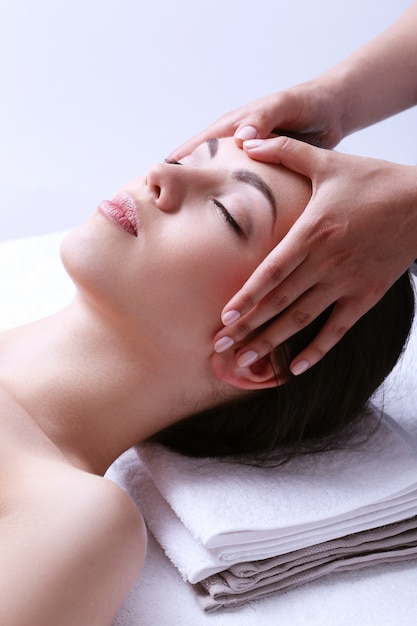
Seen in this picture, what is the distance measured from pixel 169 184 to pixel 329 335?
14.9 inches

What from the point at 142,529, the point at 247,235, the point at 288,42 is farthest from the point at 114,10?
the point at 142,529

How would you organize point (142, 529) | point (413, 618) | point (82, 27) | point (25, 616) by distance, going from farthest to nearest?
point (82, 27) < point (413, 618) < point (142, 529) < point (25, 616)

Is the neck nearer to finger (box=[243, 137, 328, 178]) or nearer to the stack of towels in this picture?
the stack of towels

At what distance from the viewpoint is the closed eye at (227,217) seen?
171 cm

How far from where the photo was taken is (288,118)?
78.2 inches

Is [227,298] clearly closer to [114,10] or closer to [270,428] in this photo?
[270,428]

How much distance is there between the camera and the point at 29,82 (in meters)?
3.63

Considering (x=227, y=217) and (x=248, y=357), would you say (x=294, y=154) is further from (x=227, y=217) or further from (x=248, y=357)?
(x=248, y=357)

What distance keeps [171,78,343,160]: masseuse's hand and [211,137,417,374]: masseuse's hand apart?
0.15 metres

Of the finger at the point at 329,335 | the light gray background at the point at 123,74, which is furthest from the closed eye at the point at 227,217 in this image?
the light gray background at the point at 123,74

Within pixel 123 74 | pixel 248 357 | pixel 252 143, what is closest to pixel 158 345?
pixel 248 357

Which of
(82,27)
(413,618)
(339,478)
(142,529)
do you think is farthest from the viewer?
(82,27)

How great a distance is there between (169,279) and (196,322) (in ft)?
0.30

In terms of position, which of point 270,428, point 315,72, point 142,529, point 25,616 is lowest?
point 315,72
